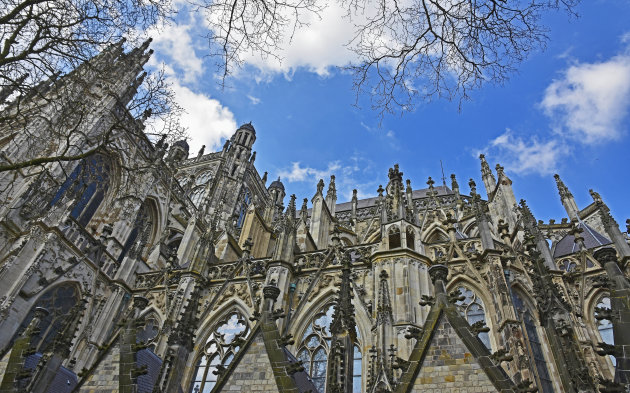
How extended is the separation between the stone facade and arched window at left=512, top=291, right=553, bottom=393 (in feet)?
0.21

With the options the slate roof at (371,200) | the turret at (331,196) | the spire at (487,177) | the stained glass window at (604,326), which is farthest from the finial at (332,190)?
the stained glass window at (604,326)

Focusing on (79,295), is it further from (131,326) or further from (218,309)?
(131,326)

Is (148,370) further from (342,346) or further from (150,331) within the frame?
(150,331)

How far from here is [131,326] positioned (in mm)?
6371

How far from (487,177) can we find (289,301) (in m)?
12.3

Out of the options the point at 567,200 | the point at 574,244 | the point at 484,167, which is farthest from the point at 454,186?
the point at 574,244

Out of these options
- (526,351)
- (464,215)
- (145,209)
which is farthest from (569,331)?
(145,209)

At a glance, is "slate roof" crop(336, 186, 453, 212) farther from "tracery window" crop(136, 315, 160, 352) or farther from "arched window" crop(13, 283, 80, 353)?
"arched window" crop(13, 283, 80, 353)

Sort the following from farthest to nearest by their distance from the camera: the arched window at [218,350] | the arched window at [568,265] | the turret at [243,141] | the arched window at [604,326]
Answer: the turret at [243,141] → the arched window at [568,265] → the arched window at [604,326] → the arched window at [218,350]

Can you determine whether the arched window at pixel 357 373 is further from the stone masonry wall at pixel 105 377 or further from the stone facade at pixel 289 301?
the stone masonry wall at pixel 105 377

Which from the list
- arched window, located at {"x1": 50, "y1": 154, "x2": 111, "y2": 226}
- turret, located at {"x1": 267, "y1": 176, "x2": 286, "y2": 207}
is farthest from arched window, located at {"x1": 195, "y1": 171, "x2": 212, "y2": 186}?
arched window, located at {"x1": 50, "y1": 154, "x2": 111, "y2": 226}

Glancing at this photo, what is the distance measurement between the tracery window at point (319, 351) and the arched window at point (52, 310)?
6217 millimetres

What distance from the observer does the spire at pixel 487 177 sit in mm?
18112

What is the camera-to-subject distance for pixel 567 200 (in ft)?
62.0
